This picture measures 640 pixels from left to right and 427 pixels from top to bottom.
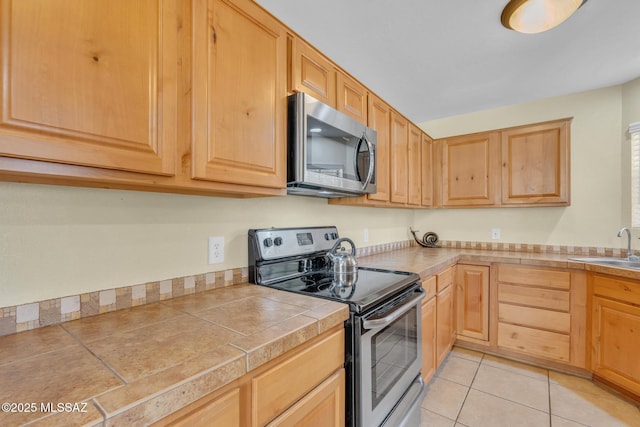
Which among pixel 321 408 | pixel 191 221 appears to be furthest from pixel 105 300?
pixel 321 408

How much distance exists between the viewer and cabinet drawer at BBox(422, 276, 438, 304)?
1936 millimetres

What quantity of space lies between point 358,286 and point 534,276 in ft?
5.91

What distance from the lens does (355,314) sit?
1137mm

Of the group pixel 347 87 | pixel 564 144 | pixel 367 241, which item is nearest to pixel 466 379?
pixel 367 241

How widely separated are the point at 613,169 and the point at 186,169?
132 inches

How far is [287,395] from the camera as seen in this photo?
0.87 m

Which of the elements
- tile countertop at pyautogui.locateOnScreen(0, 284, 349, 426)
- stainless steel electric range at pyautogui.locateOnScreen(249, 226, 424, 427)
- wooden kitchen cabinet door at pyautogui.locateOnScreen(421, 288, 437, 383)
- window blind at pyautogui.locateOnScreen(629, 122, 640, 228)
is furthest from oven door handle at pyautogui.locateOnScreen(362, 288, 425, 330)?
window blind at pyautogui.locateOnScreen(629, 122, 640, 228)

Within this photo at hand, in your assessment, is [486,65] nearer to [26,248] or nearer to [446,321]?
[446,321]

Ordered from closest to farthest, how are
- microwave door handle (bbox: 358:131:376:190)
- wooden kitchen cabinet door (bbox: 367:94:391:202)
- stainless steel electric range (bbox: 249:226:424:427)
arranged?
stainless steel electric range (bbox: 249:226:424:427), microwave door handle (bbox: 358:131:376:190), wooden kitchen cabinet door (bbox: 367:94:391:202)

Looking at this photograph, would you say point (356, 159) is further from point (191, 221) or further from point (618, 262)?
point (618, 262)

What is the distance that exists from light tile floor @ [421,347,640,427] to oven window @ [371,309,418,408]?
0.51 m

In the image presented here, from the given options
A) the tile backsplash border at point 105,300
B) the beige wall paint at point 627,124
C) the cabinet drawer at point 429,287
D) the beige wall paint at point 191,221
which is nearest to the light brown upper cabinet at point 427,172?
the beige wall paint at point 191,221

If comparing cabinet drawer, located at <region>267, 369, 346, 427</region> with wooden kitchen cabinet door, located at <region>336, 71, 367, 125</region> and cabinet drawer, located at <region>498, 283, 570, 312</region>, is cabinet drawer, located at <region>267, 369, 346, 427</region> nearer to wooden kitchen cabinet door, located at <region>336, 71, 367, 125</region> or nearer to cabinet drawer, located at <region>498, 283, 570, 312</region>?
wooden kitchen cabinet door, located at <region>336, 71, 367, 125</region>

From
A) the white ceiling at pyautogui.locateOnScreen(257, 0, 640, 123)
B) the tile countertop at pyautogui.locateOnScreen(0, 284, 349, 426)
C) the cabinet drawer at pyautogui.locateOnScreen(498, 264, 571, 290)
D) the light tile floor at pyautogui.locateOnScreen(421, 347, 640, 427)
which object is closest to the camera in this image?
the tile countertop at pyautogui.locateOnScreen(0, 284, 349, 426)
